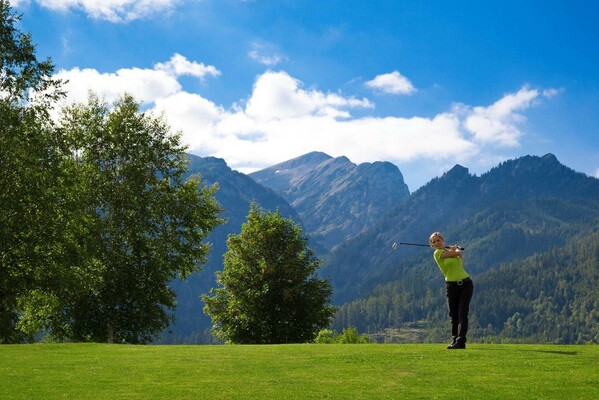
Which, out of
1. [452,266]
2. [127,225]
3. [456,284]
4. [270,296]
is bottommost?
[270,296]

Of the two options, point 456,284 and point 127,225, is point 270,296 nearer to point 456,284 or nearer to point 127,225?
point 127,225

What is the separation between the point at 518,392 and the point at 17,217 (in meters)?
31.5

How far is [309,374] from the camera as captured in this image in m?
16.0

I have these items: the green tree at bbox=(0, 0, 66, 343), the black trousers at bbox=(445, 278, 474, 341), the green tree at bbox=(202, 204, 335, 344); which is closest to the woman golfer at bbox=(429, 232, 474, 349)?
the black trousers at bbox=(445, 278, 474, 341)

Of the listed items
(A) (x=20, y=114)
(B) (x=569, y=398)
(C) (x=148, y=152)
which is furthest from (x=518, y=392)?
(C) (x=148, y=152)

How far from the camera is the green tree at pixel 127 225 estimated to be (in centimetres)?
4809

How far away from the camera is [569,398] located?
1289 centimetres

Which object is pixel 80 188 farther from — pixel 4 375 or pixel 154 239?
pixel 4 375

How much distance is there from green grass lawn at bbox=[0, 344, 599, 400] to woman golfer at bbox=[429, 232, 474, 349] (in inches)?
34.8

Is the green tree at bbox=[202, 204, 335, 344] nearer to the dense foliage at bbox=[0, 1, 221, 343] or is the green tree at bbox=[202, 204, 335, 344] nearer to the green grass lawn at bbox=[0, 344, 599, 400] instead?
the dense foliage at bbox=[0, 1, 221, 343]

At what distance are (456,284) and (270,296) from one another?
3589 centimetres

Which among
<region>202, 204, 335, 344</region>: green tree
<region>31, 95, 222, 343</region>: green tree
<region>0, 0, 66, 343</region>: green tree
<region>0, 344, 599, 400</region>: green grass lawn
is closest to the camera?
<region>0, 344, 599, 400</region>: green grass lawn

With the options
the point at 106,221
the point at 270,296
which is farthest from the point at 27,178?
the point at 270,296

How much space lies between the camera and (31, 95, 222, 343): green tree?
48.1 metres
